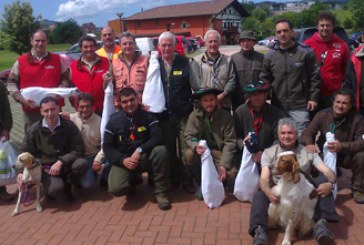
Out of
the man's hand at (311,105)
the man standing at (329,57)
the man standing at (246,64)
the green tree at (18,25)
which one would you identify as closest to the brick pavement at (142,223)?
the man's hand at (311,105)

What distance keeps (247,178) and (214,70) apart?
1450 mm

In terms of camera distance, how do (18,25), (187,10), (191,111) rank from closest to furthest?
1. (191,111)
2. (18,25)
3. (187,10)

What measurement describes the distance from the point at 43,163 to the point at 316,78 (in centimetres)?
361

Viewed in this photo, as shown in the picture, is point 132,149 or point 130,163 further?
point 132,149

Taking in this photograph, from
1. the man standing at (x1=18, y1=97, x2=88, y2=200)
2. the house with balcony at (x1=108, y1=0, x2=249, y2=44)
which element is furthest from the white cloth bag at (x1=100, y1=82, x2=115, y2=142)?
the house with balcony at (x1=108, y1=0, x2=249, y2=44)

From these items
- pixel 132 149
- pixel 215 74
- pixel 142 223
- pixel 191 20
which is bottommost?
pixel 142 223

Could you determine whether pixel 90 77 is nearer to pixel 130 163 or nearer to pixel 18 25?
pixel 130 163

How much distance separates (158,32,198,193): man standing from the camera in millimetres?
4867

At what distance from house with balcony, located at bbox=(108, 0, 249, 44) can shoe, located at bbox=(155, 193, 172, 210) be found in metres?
57.5

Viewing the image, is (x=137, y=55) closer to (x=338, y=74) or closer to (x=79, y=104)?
(x=79, y=104)

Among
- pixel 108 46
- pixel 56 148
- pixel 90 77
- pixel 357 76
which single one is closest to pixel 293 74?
pixel 357 76

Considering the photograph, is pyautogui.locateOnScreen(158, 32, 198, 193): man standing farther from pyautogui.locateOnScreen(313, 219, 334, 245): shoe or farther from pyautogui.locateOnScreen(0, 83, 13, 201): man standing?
pyautogui.locateOnScreen(0, 83, 13, 201): man standing

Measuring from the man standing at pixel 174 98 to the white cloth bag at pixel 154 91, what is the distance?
8 cm

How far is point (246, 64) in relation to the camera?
5.18 meters
